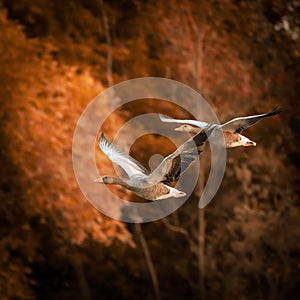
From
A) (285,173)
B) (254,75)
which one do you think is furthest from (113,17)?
(285,173)

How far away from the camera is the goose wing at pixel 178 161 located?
7.72 feet

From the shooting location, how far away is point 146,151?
272 inches

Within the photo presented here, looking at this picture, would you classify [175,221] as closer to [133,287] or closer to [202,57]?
[133,287]

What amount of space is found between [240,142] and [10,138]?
14.4 feet

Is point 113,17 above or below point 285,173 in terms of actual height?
above

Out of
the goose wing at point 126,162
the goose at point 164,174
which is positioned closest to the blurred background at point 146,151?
the goose wing at point 126,162

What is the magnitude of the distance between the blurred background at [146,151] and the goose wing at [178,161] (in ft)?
13.1

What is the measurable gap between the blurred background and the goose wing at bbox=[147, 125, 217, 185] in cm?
400

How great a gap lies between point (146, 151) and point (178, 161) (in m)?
4.47

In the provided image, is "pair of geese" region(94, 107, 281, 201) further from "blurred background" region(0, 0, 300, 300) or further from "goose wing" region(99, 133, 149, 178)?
"blurred background" region(0, 0, 300, 300)

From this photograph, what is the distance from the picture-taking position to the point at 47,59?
676cm

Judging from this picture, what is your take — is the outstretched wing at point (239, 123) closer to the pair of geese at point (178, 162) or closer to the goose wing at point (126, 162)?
the pair of geese at point (178, 162)

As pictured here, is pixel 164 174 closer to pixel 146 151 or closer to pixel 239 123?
pixel 239 123

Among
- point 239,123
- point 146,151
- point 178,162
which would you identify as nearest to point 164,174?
point 178,162
